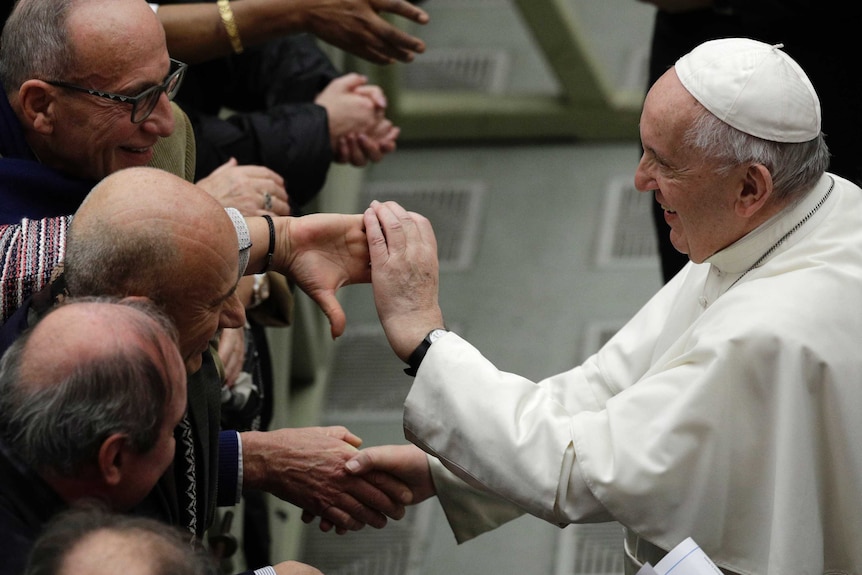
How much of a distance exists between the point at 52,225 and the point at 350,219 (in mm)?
638

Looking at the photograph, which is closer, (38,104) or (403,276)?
(38,104)

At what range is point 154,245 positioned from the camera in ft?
6.27

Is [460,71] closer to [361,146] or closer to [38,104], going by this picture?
[361,146]

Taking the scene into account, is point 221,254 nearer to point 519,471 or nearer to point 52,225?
point 52,225

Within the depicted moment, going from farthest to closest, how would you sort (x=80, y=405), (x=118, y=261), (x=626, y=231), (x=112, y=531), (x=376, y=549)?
(x=626, y=231), (x=376, y=549), (x=118, y=261), (x=80, y=405), (x=112, y=531)

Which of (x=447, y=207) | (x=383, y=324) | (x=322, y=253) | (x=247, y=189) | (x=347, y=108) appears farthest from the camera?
(x=447, y=207)

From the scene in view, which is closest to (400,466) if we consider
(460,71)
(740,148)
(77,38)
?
(740,148)

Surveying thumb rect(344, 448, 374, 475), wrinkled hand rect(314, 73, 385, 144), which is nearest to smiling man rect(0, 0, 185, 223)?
thumb rect(344, 448, 374, 475)

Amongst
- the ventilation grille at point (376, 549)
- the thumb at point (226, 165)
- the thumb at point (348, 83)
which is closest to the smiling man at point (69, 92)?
the thumb at point (226, 165)

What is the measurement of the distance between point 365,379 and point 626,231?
138 centimetres

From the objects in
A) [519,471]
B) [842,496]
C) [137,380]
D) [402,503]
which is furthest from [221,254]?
[842,496]

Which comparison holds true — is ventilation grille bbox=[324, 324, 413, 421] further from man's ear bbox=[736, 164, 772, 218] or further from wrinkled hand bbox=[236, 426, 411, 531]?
man's ear bbox=[736, 164, 772, 218]

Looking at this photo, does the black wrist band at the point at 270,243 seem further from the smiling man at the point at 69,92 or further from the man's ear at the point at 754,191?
the man's ear at the point at 754,191

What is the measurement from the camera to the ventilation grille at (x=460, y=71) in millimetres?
6383
